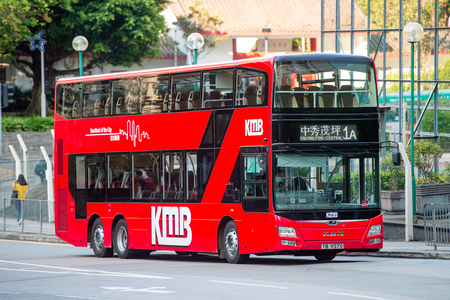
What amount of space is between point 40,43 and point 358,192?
31.4 meters

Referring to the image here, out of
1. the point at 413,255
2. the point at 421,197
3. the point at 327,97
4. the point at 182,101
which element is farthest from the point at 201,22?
the point at 327,97

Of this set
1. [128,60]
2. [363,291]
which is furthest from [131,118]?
[128,60]

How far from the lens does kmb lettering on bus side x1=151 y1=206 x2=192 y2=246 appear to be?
19719 mm

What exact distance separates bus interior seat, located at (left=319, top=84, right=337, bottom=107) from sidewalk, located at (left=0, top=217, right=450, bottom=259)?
4.27 metres

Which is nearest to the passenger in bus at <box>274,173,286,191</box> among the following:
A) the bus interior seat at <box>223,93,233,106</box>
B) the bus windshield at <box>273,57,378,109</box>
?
the bus windshield at <box>273,57,378,109</box>

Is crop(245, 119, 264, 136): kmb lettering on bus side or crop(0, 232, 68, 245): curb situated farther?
crop(0, 232, 68, 245): curb

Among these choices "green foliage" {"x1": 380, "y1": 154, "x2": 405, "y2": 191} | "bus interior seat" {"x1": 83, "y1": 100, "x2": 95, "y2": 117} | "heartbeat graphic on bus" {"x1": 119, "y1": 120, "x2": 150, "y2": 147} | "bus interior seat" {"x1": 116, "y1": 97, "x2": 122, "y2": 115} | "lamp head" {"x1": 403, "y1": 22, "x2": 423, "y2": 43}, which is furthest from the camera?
"green foliage" {"x1": 380, "y1": 154, "x2": 405, "y2": 191}

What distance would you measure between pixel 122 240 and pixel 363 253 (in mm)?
5867

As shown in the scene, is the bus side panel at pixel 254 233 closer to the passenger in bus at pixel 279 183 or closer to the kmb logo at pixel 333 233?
the passenger in bus at pixel 279 183

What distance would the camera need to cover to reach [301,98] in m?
17.3

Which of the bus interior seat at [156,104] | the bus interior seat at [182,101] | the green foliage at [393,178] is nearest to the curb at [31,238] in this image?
the bus interior seat at [156,104]

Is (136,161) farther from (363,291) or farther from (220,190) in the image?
(363,291)

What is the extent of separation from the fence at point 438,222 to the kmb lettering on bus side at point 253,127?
448 centimetres

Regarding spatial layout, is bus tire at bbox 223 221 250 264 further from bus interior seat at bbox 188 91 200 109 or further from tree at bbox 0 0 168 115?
tree at bbox 0 0 168 115
